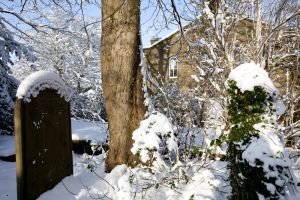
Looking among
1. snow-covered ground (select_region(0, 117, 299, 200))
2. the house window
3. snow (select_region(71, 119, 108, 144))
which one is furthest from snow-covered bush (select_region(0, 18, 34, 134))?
the house window

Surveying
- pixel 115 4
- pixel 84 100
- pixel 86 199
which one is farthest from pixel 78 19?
pixel 86 199

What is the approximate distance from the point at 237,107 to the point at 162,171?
7.25 feet

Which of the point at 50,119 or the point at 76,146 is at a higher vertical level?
the point at 50,119

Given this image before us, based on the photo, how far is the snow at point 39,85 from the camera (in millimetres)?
4457

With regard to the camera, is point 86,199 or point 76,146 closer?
point 86,199

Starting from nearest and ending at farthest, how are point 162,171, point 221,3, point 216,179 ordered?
point 216,179 → point 162,171 → point 221,3

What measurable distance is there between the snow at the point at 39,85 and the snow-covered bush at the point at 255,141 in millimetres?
2558

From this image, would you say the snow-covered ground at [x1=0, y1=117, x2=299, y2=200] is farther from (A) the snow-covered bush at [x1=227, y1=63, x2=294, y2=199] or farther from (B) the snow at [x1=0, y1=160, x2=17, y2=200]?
(A) the snow-covered bush at [x1=227, y1=63, x2=294, y2=199]

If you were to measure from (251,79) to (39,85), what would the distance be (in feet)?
9.29

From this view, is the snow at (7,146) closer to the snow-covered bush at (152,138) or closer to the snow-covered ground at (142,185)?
the snow-covered ground at (142,185)

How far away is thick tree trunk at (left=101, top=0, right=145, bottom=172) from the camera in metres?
6.05

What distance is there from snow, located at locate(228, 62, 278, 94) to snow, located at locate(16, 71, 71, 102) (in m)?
2.57

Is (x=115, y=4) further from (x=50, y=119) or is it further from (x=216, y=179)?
(x=216, y=179)

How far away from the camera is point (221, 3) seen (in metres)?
9.14
